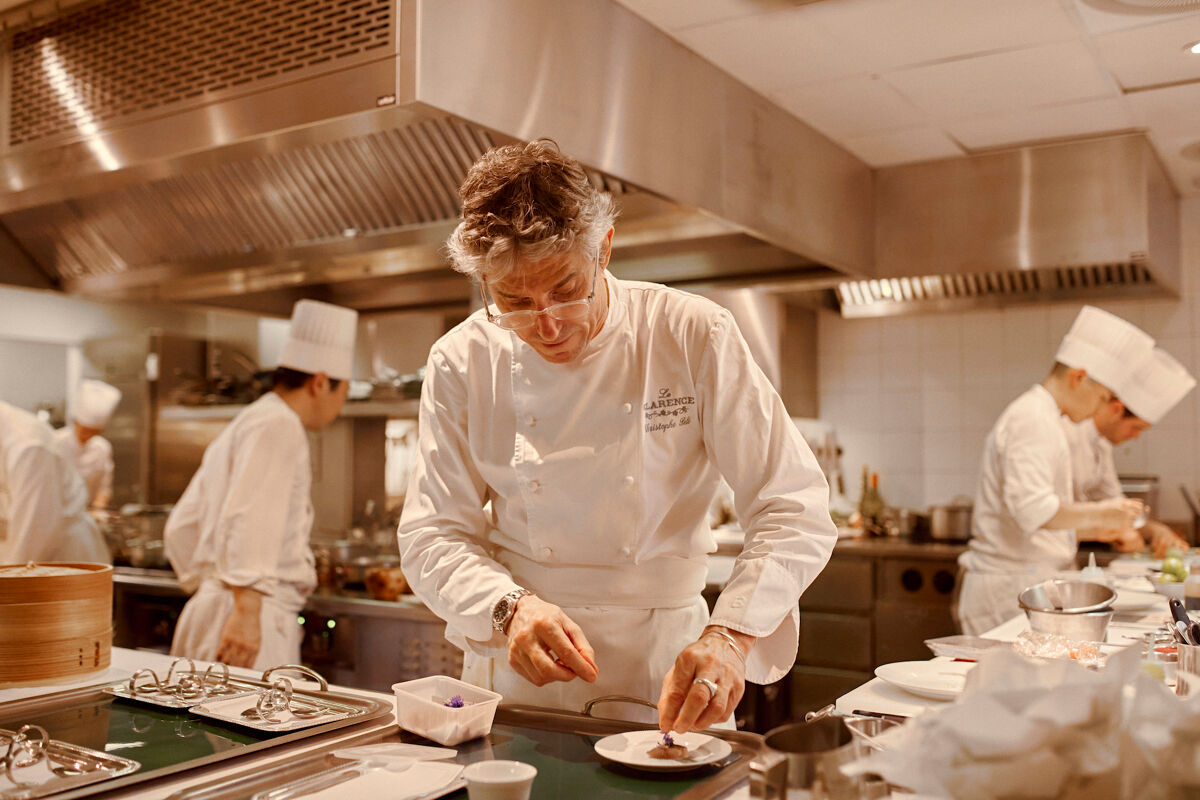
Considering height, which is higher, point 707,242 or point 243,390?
point 707,242

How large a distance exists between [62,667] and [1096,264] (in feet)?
14.1

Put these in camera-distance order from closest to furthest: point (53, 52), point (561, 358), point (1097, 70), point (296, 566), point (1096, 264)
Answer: point (561, 358)
point (53, 52)
point (296, 566)
point (1097, 70)
point (1096, 264)

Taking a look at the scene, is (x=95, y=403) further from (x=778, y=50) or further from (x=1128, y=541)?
(x=1128, y=541)

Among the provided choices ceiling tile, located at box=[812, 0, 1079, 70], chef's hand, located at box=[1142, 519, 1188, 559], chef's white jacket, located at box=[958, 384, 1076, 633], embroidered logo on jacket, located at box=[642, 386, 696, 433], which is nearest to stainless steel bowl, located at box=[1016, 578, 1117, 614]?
embroidered logo on jacket, located at box=[642, 386, 696, 433]

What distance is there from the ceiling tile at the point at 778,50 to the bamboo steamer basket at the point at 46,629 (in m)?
2.46

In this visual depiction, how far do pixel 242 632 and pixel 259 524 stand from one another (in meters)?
0.34

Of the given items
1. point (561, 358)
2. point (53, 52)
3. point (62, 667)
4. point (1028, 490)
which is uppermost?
point (53, 52)

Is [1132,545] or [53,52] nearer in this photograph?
[53,52]

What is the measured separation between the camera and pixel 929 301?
547 cm

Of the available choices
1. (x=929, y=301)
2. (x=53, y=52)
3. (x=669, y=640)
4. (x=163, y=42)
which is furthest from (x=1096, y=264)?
(x=53, y=52)

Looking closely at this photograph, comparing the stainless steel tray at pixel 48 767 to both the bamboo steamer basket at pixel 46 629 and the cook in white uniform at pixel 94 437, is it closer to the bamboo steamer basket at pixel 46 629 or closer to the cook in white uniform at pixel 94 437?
the bamboo steamer basket at pixel 46 629

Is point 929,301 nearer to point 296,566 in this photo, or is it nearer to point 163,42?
point 296,566

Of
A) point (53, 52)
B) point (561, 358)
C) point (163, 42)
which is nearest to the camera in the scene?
point (561, 358)

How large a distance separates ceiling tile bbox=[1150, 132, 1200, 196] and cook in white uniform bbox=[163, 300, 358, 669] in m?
3.69
